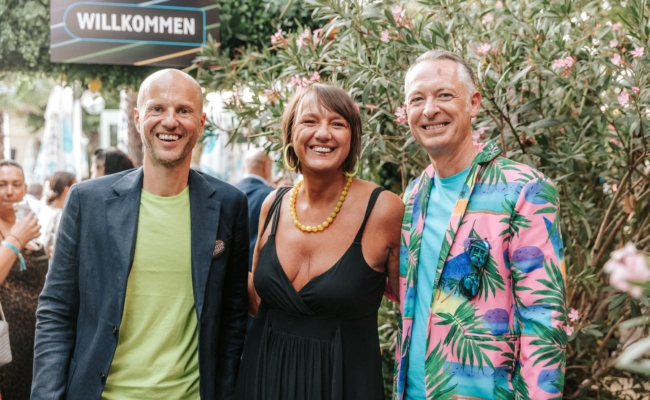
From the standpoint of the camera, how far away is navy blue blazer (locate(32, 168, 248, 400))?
234 centimetres

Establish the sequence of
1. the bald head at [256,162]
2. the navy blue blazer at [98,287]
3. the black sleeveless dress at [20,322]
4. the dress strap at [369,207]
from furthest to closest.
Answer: the bald head at [256,162], the black sleeveless dress at [20,322], the dress strap at [369,207], the navy blue blazer at [98,287]

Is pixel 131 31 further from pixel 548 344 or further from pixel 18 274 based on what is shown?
pixel 548 344

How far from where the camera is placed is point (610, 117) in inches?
134

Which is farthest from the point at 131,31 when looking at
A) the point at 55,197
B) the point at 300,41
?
the point at 55,197

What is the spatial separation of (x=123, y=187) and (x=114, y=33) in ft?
8.65

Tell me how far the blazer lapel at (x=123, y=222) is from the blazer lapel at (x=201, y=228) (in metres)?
0.21

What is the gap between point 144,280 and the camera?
2.41m

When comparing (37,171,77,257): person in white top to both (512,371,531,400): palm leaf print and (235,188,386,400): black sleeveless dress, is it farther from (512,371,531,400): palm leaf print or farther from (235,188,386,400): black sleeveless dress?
(512,371,531,400): palm leaf print

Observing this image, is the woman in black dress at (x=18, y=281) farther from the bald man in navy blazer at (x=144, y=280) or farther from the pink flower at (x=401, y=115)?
the pink flower at (x=401, y=115)

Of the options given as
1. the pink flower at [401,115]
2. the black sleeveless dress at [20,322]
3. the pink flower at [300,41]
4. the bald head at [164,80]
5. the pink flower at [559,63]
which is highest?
the pink flower at [300,41]

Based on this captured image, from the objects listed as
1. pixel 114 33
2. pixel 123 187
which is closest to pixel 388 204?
pixel 123 187

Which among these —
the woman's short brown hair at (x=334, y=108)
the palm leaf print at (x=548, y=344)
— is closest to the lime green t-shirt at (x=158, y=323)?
the woman's short brown hair at (x=334, y=108)

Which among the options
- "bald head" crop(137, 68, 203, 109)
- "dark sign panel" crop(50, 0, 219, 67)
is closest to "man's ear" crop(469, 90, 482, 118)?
"bald head" crop(137, 68, 203, 109)

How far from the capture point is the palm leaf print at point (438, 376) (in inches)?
83.8
